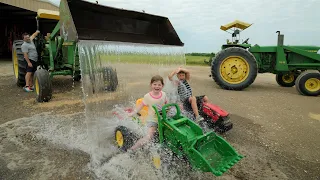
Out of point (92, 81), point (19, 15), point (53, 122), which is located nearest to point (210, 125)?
point (92, 81)

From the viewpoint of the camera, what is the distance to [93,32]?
4.24 meters

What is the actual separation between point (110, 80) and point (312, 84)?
5.87 metres

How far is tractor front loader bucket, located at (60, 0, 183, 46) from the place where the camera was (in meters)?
3.94

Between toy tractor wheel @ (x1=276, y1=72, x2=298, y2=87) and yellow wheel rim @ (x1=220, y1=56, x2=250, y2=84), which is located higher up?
yellow wheel rim @ (x1=220, y1=56, x2=250, y2=84)

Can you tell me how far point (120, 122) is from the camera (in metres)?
3.77

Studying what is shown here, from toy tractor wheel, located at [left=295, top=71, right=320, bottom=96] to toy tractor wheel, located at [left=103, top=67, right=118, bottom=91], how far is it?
212 inches

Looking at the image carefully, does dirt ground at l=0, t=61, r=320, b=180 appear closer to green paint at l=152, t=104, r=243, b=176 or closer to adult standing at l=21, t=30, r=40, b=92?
green paint at l=152, t=104, r=243, b=176

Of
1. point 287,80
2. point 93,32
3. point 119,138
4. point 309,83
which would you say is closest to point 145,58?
point 93,32

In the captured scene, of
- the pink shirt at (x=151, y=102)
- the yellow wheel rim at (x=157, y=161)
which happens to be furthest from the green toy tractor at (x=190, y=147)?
the pink shirt at (x=151, y=102)

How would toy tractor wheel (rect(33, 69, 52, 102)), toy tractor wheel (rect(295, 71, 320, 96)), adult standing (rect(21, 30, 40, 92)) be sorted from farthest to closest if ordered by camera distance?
toy tractor wheel (rect(295, 71, 320, 96))
adult standing (rect(21, 30, 40, 92))
toy tractor wheel (rect(33, 69, 52, 102))

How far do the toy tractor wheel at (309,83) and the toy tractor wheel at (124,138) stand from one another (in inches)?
232

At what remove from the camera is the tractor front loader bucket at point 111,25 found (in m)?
3.94

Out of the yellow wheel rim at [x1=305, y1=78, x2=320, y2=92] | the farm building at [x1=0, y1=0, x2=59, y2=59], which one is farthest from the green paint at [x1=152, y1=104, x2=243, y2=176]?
the farm building at [x1=0, y1=0, x2=59, y2=59]

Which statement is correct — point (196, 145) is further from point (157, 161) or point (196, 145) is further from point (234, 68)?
point (234, 68)
